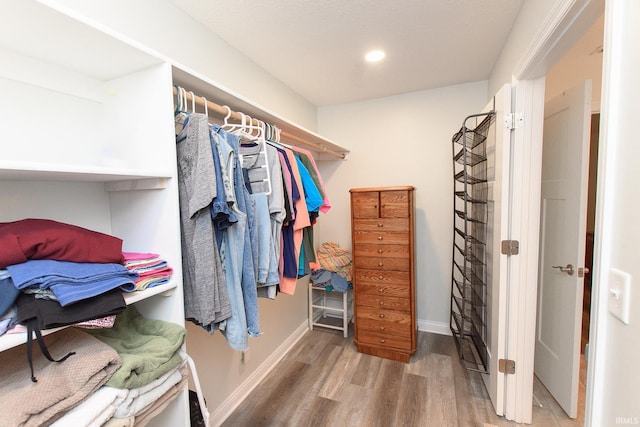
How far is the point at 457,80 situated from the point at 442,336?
2403 mm

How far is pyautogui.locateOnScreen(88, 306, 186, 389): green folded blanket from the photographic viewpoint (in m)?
0.79

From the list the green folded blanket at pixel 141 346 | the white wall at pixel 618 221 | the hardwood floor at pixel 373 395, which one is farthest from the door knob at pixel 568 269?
the green folded blanket at pixel 141 346

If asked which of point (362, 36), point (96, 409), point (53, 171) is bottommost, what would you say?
point (96, 409)

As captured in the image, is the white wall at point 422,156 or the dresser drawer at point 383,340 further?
the white wall at point 422,156

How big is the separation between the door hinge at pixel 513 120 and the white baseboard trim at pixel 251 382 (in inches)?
91.8

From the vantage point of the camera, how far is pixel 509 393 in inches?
65.8

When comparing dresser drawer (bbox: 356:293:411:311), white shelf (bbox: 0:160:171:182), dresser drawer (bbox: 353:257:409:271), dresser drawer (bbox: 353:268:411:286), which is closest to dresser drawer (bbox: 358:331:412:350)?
dresser drawer (bbox: 356:293:411:311)

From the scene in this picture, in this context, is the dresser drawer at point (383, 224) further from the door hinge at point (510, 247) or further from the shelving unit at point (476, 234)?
the door hinge at point (510, 247)

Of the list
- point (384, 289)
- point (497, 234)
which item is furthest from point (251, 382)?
point (497, 234)

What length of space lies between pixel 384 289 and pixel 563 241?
4.04 feet

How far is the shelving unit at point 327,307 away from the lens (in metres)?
2.97

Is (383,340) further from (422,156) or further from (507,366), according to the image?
(422,156)

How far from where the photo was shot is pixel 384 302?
2361mm

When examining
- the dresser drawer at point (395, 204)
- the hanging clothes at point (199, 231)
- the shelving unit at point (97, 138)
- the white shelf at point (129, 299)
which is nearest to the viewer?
the white shelf at point (129, 299)
